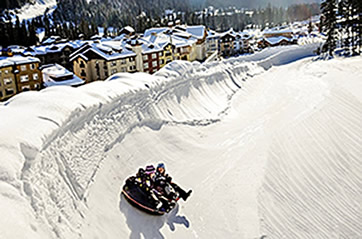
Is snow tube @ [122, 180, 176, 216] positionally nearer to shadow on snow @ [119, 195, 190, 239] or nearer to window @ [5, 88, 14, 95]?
shadow on snow @ [119, 195, 190, 239]

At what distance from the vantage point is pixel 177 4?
19100 centimetres

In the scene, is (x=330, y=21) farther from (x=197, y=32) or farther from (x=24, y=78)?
(x=24, y=78)

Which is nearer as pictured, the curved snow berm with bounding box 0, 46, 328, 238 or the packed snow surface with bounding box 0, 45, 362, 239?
the curved snow berm with bounding box 0, 46, 328, 238

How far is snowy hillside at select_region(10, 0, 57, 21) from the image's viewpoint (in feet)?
437

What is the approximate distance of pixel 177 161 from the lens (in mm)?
13664

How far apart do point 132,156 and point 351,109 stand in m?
14.8

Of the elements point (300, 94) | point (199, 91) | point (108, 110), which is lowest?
point (300, 94)

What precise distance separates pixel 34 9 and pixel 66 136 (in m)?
156

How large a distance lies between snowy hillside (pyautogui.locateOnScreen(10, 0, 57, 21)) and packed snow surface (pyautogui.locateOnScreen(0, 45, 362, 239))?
135020 mm

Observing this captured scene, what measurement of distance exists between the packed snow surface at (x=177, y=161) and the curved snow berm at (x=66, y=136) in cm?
3

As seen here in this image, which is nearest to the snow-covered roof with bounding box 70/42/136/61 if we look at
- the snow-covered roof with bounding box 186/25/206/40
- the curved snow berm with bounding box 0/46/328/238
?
the curved snow berm with bounding box 0/46/328/238

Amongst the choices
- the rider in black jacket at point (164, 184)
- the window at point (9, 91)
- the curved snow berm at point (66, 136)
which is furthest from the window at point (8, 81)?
the rider in black jacket at point (164, 184)

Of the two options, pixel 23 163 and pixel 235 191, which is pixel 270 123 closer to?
pixel 235 191

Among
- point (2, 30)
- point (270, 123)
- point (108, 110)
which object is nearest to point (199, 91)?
point (270, 123)
